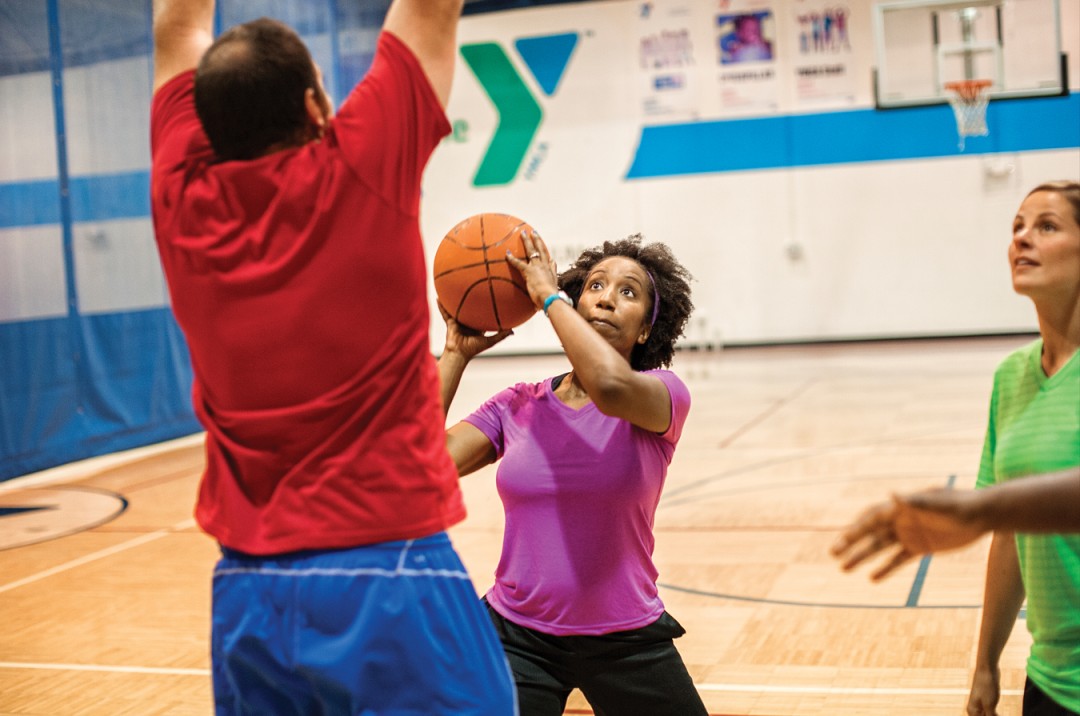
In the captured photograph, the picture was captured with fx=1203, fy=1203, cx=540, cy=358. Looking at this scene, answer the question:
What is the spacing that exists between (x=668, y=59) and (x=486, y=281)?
13068mm

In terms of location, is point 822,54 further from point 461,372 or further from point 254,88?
point 254,88

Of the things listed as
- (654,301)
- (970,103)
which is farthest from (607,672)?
(970,103)

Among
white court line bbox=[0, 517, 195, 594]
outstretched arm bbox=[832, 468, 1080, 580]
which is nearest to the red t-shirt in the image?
outstretched arm bbox=[832, 468, 1080, 580]

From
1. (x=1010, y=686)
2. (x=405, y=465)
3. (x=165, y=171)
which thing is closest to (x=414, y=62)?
(x=165, y=171)

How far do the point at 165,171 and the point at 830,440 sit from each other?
713cm

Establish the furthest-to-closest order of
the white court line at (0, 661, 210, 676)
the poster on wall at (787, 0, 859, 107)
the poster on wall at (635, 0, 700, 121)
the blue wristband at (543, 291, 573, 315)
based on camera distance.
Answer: the poster on wall at (635, 0, 700, 121) → the poster on wall at (787, 0, 859, 107) → the white court line at (0, 661, 210, 676) → the blue wristband at (543, 291, 573, 315)

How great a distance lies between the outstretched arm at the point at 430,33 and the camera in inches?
65.6

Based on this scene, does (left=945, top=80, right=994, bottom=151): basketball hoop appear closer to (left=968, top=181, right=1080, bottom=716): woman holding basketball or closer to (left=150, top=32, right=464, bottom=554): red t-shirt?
(left=968, top=181, right=1080, bottom=716): woman holding basketball

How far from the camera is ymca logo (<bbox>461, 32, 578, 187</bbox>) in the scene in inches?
607

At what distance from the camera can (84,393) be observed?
30.1ft

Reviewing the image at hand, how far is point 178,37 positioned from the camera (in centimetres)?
187

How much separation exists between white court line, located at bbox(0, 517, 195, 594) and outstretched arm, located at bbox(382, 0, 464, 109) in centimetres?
468

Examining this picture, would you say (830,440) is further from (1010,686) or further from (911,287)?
(911,287)

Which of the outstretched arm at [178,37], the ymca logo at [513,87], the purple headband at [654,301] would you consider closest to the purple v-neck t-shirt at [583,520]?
the purple headband at [654,301]
